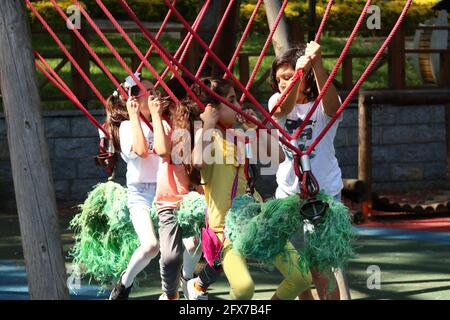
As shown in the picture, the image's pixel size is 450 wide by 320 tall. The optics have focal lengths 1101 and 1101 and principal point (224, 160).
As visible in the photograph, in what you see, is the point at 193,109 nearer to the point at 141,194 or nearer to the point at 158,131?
the point at 158,131

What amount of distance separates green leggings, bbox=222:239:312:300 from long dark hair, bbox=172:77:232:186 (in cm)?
57

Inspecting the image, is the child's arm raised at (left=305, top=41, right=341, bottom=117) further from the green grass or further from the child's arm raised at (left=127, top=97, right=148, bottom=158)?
the green grass

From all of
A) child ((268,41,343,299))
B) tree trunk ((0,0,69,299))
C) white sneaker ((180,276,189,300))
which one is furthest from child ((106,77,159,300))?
tree trunk ((0,0,69,299))

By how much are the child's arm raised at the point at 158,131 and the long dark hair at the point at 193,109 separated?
0.08 metres

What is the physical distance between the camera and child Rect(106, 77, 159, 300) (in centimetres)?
604

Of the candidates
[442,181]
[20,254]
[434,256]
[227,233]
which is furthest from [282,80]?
[442,181]

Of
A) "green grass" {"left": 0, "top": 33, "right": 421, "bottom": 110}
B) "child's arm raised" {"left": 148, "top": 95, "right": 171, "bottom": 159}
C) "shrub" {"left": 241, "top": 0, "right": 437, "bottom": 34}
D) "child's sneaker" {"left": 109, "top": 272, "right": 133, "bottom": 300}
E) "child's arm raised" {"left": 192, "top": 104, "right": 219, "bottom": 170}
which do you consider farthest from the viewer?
"shrub" {"left": 241, "top": 0, "right": 437, "bottom": 34}

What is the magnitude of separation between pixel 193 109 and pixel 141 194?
75 centimetres

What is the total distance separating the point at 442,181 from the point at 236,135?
7.52 metres

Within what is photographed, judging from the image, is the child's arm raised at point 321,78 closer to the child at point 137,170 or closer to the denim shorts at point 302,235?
the denim shorts at point 302,235

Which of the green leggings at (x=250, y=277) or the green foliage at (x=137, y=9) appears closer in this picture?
the green leggings at (x=250, y=277)

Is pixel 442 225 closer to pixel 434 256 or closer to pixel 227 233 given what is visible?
pixel 434 256

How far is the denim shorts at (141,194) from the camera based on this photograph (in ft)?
20.3

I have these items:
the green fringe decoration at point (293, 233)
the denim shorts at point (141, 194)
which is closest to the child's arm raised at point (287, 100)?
the green fringe decoration at point (293, 233)
